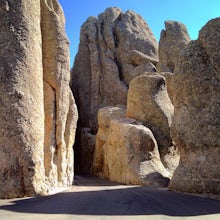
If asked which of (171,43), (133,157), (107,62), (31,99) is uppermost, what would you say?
(171,43)

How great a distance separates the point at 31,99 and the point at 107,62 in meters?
15.2

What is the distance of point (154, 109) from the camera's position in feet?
47.9

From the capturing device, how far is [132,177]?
1161 centimetres

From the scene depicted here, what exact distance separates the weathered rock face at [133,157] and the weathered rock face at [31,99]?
2.78m

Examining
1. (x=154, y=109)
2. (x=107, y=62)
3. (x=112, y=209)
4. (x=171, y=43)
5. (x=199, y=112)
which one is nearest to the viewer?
(x=112, y=209)

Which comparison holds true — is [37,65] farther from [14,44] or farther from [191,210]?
[191,210]

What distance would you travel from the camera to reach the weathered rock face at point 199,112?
7883 millimetres

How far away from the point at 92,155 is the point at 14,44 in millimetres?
11052

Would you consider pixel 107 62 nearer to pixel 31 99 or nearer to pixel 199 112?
pixel 199 112

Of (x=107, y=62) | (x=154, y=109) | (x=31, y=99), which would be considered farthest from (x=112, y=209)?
(x=107, y=62)

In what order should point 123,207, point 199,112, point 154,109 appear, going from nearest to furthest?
point 123,207, point 199,112, point 154,109

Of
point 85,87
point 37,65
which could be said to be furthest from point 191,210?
point 85,87

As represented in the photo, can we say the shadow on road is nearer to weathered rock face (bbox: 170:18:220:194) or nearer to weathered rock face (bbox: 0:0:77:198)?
weathered rock face (bbox: 0:0:77:198)

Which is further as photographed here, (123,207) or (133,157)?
(133,157)
